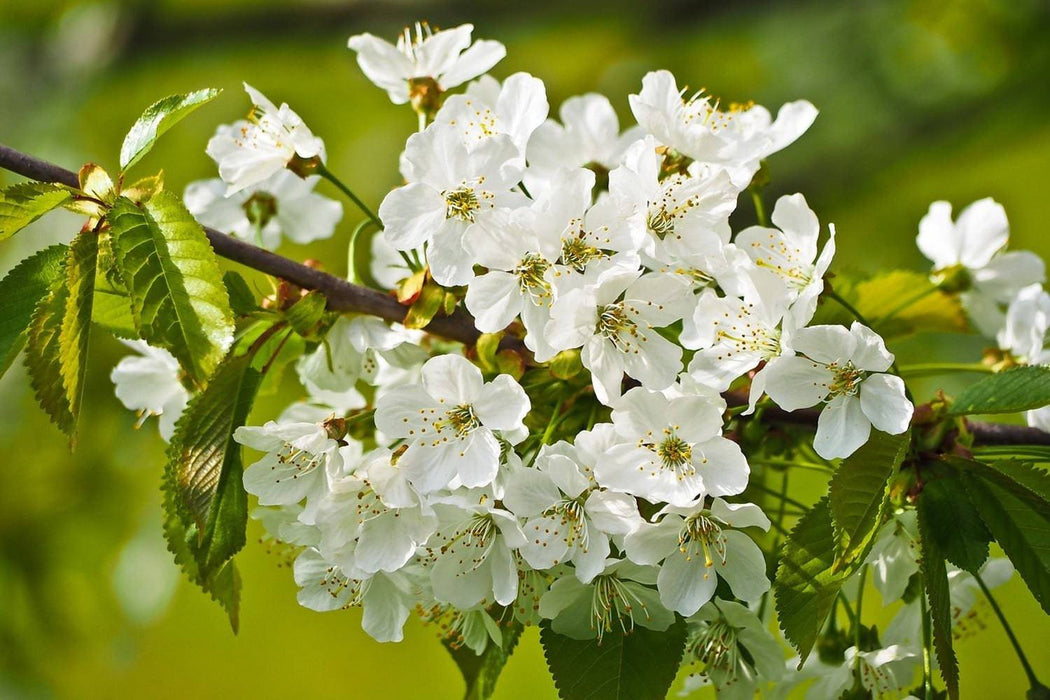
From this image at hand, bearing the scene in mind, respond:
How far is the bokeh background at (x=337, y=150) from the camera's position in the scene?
2.10 metres

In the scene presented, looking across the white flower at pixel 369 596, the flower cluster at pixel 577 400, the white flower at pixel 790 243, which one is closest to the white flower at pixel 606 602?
the flower cluster at pixel 577 400

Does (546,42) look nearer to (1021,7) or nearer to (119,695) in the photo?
(1021,7)

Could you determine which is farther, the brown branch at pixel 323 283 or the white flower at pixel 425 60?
the white flower at pixel 425 60

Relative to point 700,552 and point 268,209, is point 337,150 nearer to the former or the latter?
point 268,209

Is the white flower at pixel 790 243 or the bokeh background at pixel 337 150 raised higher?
the white flower at pixel 790 243

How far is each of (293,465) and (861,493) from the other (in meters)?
0.34

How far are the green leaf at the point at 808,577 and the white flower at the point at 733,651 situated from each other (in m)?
0.09

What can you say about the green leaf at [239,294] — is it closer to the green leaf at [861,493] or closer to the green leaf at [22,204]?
the green leaf at [22,204]

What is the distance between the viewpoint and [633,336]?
0.56 meters

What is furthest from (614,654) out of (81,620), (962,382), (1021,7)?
(1021,7)

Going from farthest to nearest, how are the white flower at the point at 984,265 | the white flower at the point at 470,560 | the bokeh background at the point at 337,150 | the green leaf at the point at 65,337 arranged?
the bokeh background at the point at 337,150 → the white flower at the point at 984,265 → the white flower at the point at 470,560 → the green leaf at the point at 65,337

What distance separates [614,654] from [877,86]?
87.9 inches

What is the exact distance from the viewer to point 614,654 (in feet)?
1.99

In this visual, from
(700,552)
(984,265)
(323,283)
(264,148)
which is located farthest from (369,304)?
(984,265)
